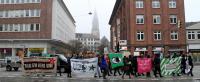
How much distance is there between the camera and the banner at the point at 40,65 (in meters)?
25.8

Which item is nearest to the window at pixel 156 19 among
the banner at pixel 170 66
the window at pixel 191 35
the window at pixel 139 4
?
the window at pixel 139 4

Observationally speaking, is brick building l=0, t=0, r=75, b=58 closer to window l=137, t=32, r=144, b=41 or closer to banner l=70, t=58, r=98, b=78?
window l=137, t=32, r=144, b=41

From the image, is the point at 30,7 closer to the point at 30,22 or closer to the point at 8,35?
the point at 30,22

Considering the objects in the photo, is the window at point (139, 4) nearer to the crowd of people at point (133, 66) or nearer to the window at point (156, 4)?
the window at point (156, 4)

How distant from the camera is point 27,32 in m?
67.4

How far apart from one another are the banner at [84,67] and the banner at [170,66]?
5228 millimetres

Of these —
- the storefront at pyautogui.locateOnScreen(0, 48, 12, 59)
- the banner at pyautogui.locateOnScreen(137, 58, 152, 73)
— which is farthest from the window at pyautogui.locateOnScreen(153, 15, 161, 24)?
the banner at pyautogui.locateOnScreen(137, 58, 152, 73)

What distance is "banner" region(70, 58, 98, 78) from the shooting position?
25953mm

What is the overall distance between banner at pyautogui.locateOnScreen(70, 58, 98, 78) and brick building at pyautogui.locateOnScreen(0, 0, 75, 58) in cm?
4080

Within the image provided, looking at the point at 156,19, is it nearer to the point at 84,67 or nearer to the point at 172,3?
the point at 172,3

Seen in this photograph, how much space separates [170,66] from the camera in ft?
86.8

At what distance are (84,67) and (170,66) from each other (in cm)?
669

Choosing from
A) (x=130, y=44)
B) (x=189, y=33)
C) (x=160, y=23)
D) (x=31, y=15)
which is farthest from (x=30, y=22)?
(x=189, y=33)

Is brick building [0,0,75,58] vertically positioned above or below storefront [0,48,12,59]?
above
